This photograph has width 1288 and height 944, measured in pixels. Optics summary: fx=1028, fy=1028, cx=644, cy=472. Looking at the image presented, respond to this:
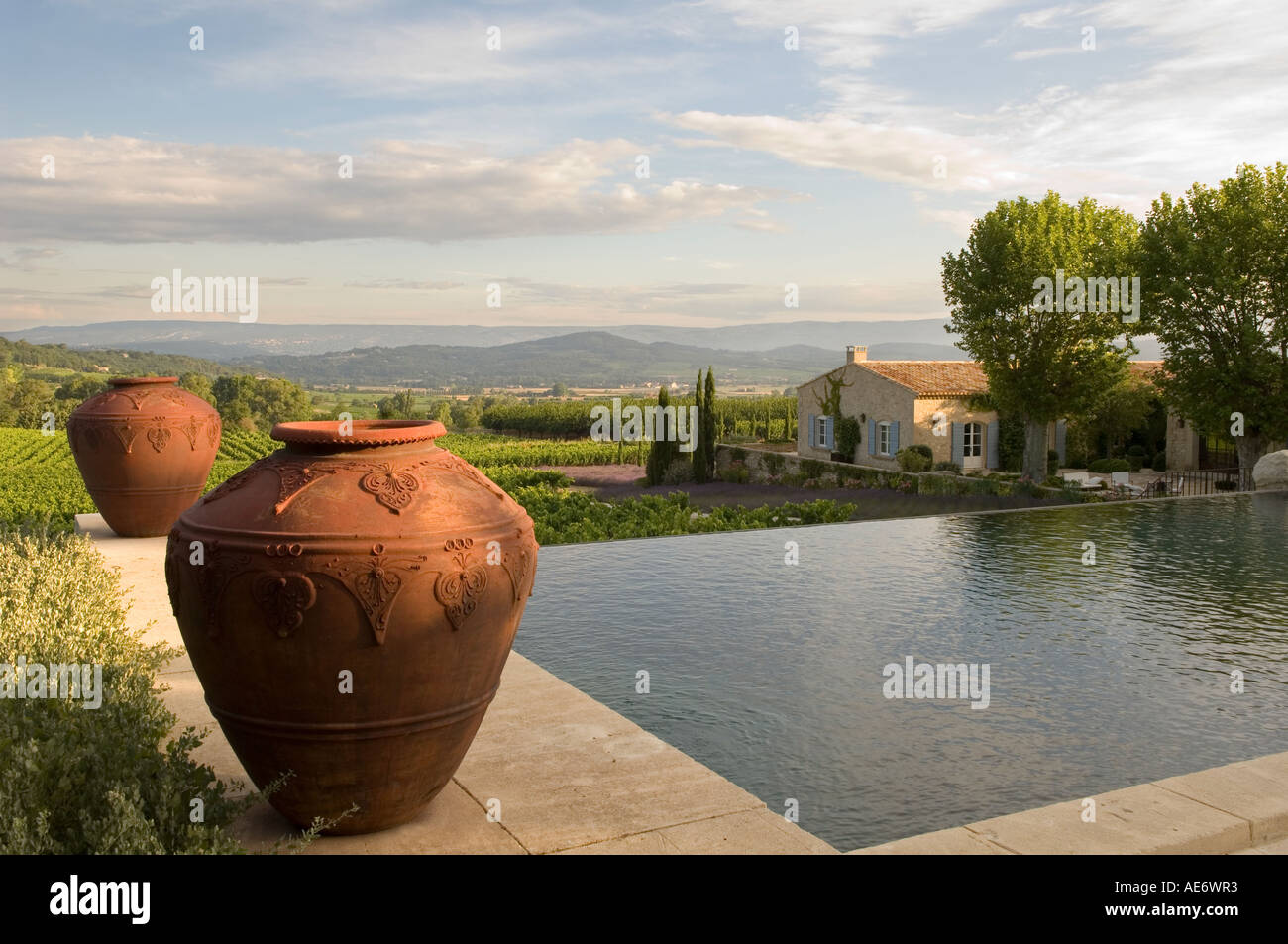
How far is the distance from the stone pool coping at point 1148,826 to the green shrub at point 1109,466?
28.7m

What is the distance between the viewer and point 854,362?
118 ft

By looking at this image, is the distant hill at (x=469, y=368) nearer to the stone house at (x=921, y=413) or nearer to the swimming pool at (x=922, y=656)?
the stone house at (x=921, y=413)

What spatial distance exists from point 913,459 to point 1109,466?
6.39m

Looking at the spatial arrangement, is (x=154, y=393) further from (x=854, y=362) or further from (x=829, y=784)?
(x=854, y=362)

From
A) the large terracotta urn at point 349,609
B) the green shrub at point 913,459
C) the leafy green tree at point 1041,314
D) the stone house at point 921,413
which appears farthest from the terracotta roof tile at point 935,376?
the large terracotta urn at point 349,609

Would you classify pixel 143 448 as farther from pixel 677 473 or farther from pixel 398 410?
pixel 677 473

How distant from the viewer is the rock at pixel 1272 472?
21656 millimetres

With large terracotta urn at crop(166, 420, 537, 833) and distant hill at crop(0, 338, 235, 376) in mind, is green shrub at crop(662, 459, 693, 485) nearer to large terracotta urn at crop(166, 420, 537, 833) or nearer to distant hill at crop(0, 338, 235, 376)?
large terracotta urn at crop(166, 420, 537, 833)

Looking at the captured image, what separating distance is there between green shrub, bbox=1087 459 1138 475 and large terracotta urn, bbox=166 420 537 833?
31.1 meters

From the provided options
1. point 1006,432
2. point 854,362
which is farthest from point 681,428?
point 1006,432

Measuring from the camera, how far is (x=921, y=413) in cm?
3209

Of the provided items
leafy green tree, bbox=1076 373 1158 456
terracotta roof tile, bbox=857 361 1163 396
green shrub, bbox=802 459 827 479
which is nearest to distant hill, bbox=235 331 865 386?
green shrub, bbox=802 459 827 479

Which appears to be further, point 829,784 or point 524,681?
point 524,681
